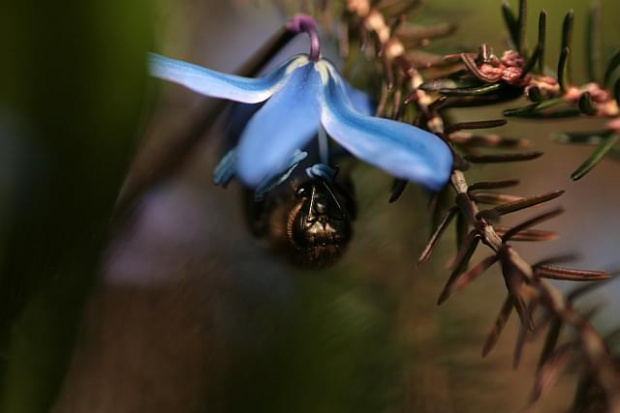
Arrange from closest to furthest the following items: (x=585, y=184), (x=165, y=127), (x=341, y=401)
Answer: (x=341, y=401) → (x=165, y=127) → (x=585, y=184)

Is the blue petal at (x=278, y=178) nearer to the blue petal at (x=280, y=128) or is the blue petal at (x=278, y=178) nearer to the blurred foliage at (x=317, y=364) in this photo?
the blue petal at (x=280, y=128)

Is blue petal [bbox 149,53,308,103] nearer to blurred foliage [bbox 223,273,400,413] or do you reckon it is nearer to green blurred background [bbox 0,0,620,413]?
green blurred background [bbox 0,0,620,413]

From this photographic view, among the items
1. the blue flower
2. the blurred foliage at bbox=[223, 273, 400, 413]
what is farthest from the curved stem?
the blurred foliage at bbox=[223, 273, 400, 413]

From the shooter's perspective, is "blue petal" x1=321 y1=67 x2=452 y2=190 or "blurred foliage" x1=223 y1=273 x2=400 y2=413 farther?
"blurred foliage" x1=223 y1=273 x2=400 y2=413

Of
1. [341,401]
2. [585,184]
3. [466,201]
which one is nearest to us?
[466,201]

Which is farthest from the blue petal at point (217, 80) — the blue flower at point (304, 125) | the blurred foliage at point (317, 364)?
the blurred foliage at point (317, 364)

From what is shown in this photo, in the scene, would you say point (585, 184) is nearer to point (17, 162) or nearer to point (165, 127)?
point (165, 127)

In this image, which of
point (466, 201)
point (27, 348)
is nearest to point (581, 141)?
point (466, 201)

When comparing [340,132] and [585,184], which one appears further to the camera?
[585,184]
